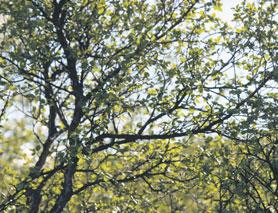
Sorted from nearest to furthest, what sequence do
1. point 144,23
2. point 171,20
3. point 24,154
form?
point 144,23 → point 171,20 → point 24,154

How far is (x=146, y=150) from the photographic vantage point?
17.1 meters

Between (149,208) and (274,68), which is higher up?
(274,68)

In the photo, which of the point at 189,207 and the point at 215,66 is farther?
the point at 189,207

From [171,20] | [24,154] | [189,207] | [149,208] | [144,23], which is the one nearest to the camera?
[144,23]

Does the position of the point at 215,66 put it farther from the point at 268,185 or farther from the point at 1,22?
the point at 1,22

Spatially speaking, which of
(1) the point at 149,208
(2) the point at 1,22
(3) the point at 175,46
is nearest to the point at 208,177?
(1) the point at 149,208

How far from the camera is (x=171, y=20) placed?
16891 mm

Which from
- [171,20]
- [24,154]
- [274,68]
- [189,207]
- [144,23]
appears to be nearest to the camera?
[274,68]

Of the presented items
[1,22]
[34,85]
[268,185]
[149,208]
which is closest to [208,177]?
[268,185]

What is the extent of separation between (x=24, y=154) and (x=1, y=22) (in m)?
6.86

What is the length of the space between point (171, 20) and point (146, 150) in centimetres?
460

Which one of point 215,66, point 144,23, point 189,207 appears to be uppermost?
point 189,207

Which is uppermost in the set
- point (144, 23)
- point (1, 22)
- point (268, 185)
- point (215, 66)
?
point (1, 22)

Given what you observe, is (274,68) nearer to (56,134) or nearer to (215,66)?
(215,66)
